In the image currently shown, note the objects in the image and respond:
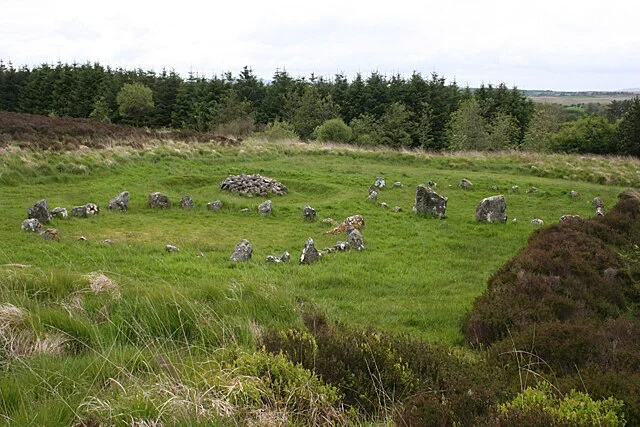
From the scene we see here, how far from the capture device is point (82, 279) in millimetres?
7352

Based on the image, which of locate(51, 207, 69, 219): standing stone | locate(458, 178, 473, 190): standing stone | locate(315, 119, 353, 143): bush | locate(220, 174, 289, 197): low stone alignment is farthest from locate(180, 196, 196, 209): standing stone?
locate(315, 119, 353, 143): bush

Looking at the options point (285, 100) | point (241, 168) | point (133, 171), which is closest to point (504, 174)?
point (241, 168)

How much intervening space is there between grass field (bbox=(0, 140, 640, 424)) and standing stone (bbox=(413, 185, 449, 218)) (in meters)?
0.53

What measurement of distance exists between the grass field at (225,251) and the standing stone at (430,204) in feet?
1.75

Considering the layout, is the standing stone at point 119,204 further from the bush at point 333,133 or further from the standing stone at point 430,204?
the bush at point 333,133

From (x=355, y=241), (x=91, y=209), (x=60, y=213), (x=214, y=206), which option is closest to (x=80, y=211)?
(x=91, y=209)

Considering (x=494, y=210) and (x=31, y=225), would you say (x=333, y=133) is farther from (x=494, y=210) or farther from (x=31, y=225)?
(x=31, y=225)

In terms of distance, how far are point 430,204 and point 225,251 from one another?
799 centimetres

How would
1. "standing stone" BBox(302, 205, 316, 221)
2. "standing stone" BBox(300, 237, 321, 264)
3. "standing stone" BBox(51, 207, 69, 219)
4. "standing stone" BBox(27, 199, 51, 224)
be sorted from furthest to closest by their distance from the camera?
"standing stone" BBox(302, 205, 316, 221)
"standing stone" BBox(51, 207, 69, 219)
"standing stone" BBox(27, 199, 51, 224)
"standing stone" BBox(300, 237, 321, 264)

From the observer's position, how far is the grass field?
5.18 meters

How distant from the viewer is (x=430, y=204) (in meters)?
18.0

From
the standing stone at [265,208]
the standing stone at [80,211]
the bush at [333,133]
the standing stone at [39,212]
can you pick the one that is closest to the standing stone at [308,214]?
the standing stone at [265,208]

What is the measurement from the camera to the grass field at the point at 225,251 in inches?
204

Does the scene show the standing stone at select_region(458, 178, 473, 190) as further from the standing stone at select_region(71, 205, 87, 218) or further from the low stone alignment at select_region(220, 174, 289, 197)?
the standing stone at select_region(71, 205, 87, 218)
